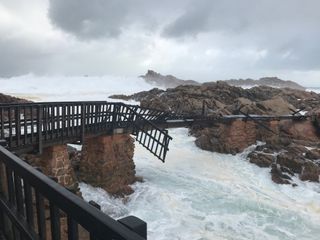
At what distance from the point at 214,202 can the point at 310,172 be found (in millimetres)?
5836

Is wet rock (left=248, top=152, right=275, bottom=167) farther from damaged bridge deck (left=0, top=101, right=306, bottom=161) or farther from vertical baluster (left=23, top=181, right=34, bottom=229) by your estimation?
vertical baluster (left=23, top=181, right=34, bottom=229)

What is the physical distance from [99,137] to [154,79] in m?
89.7

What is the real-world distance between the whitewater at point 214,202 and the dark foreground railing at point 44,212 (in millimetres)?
7446

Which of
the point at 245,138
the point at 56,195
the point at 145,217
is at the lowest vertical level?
the point at 145,217

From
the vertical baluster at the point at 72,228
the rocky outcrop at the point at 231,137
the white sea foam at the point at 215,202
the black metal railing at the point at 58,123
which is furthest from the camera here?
the rocky outcrop at the point at 231,137

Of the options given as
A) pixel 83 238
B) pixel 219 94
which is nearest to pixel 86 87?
pixel 219 94

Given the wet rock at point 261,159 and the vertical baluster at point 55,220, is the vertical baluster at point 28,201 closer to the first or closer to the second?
the vertical baluster at point 55,220

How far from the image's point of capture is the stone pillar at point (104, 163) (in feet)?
43.6

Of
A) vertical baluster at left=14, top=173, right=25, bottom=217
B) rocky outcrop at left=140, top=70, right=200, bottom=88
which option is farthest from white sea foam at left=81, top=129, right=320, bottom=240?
rocky outcrop at left=140, top=70, right=200, bottom=88

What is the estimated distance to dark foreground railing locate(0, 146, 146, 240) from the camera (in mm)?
1661

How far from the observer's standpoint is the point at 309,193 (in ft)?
49.1

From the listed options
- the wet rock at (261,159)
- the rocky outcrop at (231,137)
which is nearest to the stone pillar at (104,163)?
the wet rock at (261,159)

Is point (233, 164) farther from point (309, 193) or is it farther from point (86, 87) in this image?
point (86, 87)

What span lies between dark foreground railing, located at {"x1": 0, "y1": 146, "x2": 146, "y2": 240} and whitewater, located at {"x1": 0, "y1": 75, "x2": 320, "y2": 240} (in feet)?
24.4
